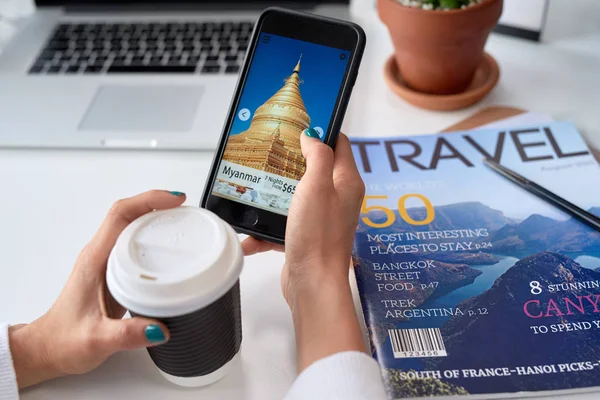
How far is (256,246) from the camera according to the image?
22.4 inches

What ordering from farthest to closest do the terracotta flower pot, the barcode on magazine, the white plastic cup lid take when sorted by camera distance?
1. the terracotta flower pot
2. the barcode on magazine
3. the white plastic cup lid

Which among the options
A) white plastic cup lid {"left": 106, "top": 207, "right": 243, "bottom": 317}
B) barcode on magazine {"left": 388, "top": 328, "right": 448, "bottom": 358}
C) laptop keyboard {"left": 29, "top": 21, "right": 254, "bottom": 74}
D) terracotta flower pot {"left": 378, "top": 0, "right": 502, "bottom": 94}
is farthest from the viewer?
laptop keyboard {"left": 29, "top": 21, "right": 254, "bottom": 74}

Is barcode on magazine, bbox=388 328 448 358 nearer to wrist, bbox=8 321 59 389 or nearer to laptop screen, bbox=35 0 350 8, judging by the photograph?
wrist, bbox=8 321 59 389

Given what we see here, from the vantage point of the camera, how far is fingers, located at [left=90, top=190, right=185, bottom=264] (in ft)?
1.49

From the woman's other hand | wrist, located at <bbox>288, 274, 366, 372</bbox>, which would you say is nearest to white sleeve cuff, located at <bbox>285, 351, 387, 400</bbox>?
wrist, located at <bbox>288, 274, 366, 372</bbox>

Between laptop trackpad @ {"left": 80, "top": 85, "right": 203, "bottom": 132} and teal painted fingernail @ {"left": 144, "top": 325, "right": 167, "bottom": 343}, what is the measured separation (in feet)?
1.28

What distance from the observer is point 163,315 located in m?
0.37

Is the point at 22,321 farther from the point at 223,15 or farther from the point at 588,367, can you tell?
the point at 223,15

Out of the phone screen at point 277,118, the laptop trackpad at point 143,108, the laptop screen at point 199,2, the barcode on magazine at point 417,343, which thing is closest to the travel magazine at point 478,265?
the barcode on magazine at point 417,343

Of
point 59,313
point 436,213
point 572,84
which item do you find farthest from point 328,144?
point 572,84

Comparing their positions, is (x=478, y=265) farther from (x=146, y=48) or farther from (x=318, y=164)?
(x=146, y=48)

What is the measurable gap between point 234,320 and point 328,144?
0.61 feet

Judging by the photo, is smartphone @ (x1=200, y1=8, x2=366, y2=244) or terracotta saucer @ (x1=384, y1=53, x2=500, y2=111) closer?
smartphone @ (x1=200, y1=8, x2=366, y2=244)

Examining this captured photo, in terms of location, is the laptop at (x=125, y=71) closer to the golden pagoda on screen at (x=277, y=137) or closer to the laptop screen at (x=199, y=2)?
the laptop screen at (x=199, y=2)
